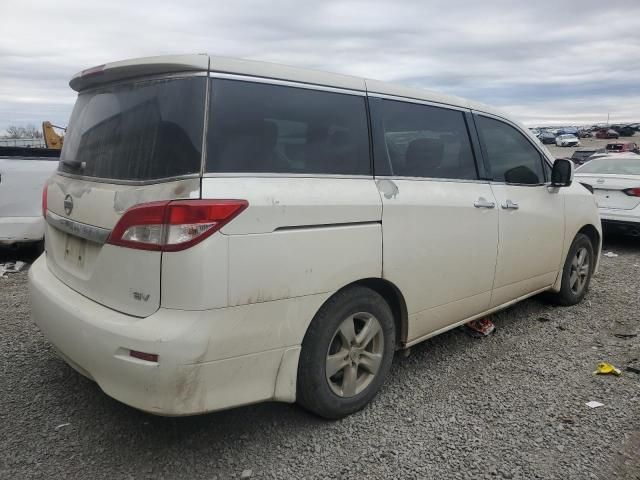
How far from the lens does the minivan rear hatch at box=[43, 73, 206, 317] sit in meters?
2.41

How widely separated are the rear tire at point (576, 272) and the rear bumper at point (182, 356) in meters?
3.37

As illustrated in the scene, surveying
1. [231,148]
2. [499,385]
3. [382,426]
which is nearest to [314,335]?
[382,426]

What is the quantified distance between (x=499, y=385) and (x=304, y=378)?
148 cm

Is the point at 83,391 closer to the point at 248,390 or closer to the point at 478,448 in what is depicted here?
the point at 248,390

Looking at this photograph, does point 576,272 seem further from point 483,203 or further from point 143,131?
point 143,131

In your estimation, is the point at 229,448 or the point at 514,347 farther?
the point at 514,347

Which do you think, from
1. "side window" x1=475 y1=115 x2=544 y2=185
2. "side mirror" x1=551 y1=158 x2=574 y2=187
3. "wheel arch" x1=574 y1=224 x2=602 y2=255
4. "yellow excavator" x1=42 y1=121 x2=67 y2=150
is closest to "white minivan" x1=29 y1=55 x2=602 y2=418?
"side window" x1=475 y1=115 x2=544 y2=185

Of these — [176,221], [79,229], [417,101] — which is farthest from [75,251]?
[417,101]

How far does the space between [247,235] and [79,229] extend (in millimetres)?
960

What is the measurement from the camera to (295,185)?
2676 mm

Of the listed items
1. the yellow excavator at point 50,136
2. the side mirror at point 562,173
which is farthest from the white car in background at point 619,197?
the yellow excavator at point 50,136

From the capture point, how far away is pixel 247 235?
243cm

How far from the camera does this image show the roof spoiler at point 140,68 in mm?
2516

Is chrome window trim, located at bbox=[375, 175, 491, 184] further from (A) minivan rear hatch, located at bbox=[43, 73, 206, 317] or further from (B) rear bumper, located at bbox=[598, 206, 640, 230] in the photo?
(B) rear bumper, located at bbox=[598, 206, 640, 230]
